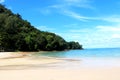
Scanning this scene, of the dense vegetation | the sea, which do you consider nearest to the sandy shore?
the sea

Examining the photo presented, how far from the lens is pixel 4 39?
3292 inches

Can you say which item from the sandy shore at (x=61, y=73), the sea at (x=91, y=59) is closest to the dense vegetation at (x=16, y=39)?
the sea at (x=91, y=59)

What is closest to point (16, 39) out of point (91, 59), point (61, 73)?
point (91, 59)

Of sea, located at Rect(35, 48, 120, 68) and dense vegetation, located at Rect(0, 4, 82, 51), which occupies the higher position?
dense vegetation, located at Rect(0, 4, 82, 51)

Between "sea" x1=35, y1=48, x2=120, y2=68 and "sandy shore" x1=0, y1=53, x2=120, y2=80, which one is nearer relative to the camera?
"sandy shore" x1=0, y1=53, x2=120, y2=80

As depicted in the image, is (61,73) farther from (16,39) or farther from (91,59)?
(16,39)

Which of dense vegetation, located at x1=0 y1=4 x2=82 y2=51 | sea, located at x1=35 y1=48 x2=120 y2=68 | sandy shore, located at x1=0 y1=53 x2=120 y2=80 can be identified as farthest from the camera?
dense vegetation, located at x1=0 y1=4 x2=82 y2=51

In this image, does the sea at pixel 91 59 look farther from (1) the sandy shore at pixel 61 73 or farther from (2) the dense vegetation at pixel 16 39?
(2) the dense vegetation at pixel 16 39

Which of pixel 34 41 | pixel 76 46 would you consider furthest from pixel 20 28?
pixel 76 46

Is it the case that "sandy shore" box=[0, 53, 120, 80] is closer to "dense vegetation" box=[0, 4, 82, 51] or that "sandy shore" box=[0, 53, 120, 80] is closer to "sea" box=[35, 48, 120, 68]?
"sea" box=[35, 48, 120, 68]

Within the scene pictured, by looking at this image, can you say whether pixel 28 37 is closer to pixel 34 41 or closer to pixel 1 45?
pixel 34 41

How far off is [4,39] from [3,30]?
19.5 ft

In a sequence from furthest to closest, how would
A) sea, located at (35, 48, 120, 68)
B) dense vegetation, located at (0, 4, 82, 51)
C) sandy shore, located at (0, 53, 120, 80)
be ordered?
1. dense vegetation, located at (0, 4, 82, 51)
2. sea, located at (35, 48, 120, 68)
3. sandy shore, located at (0, 53, 120, 80)

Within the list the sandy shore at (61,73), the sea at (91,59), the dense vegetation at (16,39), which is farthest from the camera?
the dense vegetation at (16,39)
